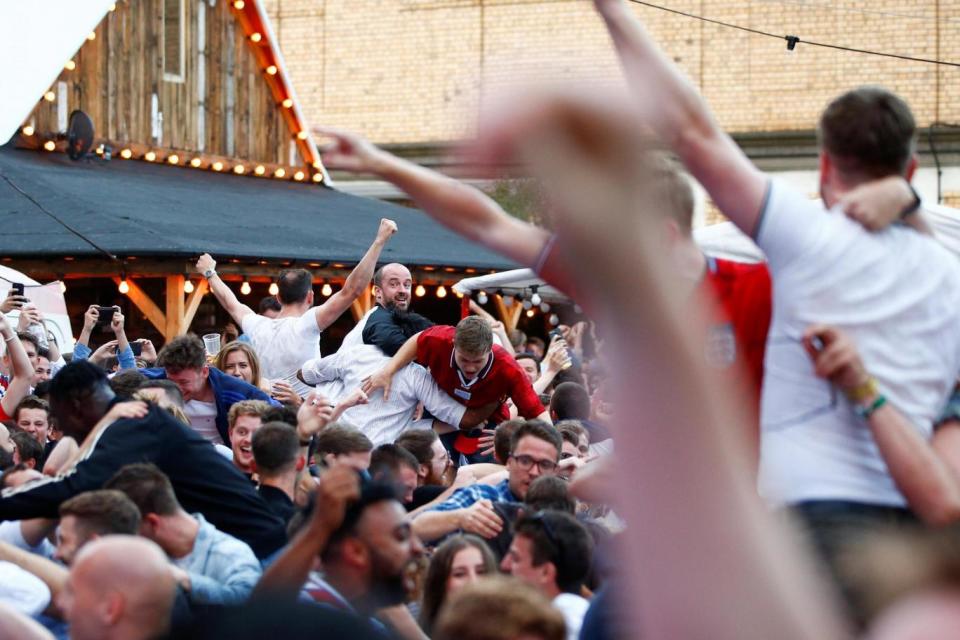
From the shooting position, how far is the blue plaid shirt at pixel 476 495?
573 centimetres

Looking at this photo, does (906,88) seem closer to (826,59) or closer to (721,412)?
(826,59)

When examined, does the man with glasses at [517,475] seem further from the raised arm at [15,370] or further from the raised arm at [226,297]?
the raised arm at [226,297]

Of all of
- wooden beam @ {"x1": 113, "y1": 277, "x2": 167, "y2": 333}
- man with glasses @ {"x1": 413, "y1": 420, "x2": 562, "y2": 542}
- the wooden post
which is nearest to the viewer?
man with glasses @ {"x1": 413, "y1": 420, "x2": 562, "y2": 542}

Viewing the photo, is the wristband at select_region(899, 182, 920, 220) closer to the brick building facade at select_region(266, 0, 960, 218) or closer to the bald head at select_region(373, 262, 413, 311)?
the bald head at select_region(373, 262, 413, 311)

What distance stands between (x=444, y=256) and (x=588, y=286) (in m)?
16.6

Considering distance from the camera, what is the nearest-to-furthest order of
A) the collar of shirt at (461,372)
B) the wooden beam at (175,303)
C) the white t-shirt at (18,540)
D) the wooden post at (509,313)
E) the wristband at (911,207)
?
the wristband at (911,207) < the white t-shirt at (18,540) < the collar of shirt at (461,372) < the wooden beam at (175,303) < the wooden post at (509,313)

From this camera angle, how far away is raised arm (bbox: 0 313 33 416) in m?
8.43

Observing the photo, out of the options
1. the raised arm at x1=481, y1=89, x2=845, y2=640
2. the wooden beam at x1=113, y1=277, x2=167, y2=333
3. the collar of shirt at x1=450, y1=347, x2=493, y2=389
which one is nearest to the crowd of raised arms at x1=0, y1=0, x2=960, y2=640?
the raised arm at x1=481, y1=89, x2=845, y2=640

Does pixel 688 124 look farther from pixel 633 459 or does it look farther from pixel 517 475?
pixel 517 475

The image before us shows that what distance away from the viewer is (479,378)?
8188 mm

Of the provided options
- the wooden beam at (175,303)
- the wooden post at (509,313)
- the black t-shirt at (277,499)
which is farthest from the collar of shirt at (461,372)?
the wooden post at (509,313)

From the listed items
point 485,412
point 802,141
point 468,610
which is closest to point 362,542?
point 468,610

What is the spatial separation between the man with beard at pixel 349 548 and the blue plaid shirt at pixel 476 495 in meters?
2.03

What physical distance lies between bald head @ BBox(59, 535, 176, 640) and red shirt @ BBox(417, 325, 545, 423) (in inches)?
187
